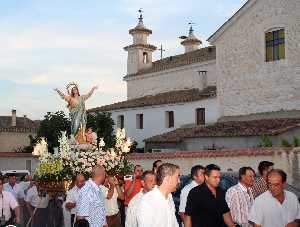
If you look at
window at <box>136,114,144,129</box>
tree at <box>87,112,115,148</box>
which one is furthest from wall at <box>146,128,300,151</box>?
window at <box>136,114,144,129</box>

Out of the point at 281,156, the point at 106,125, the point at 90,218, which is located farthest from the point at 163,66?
the point at 90,218

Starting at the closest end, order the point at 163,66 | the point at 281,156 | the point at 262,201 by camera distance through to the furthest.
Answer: the point at 262,201, the point at 281,156, the point at 163,66

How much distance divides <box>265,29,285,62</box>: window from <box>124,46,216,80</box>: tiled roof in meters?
8.21

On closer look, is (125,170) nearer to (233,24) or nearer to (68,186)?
(68,186)

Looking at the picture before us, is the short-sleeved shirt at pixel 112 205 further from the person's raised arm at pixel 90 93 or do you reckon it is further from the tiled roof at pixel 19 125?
the tiled roof at pixel 19 125

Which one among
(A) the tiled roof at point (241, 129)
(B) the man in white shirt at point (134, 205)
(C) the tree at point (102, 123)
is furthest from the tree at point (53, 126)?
(B) the man in white shirt at point (134, 205)

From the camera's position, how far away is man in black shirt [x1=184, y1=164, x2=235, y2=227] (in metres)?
6.73

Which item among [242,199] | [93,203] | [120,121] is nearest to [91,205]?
[93,203]

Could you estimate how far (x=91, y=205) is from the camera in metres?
7.57

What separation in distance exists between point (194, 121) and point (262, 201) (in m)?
27.1

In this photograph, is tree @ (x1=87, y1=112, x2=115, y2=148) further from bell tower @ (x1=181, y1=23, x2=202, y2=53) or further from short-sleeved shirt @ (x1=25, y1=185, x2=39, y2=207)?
short-sleeved shirt @ (x1=25, y1=185, x2=39, y2=207)

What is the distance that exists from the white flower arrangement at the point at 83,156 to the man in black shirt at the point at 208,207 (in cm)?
516

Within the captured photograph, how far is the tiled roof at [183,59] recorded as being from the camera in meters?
36.8

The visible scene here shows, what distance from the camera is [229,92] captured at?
97.3 feet
